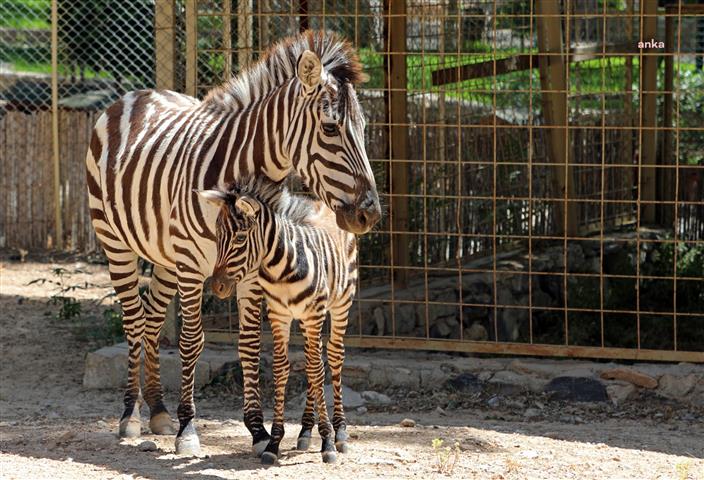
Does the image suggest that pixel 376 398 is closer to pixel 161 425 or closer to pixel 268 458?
pixel 161 425

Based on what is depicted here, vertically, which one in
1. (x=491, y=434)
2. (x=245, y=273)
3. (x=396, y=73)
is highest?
(x=396, y=73)

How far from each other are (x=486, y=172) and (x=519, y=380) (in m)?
2.84

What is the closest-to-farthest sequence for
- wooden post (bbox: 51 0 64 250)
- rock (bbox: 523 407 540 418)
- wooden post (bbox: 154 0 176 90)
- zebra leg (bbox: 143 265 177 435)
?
1. zebra leg (bbox: 143 265 177 435)
2. rock (bbox: 523 407 540 418)
3. wooden post (bbox: 154 0 176 90)
4. wooden post (bbox: 51 0 64 250)

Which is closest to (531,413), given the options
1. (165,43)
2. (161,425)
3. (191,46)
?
(161,425)

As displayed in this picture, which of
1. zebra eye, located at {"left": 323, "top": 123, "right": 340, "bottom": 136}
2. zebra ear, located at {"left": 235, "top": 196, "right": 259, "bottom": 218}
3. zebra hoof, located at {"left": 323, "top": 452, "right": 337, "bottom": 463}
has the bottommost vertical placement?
zebra hoof, located at {"left": 323, "top": 452, "right": 337, "bottom": 463}

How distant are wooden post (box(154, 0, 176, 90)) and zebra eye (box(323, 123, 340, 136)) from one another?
2.78 meters

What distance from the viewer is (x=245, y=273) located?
18.0 ft

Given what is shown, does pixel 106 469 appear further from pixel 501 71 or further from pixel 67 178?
pixel 67 178

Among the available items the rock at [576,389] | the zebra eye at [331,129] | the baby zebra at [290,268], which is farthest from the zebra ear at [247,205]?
the rock at [576,389]

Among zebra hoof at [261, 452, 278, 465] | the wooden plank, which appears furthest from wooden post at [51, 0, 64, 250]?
zebra hoof at [261, 452, 278, 465]

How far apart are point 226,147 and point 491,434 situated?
2.31 m

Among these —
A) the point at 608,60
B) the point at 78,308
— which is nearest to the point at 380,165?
the point at 78,308

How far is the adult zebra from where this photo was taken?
18.5 ft

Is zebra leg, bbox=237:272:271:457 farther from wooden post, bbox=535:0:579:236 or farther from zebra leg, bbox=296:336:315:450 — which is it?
wooden post, bbox=535:0:579:236
